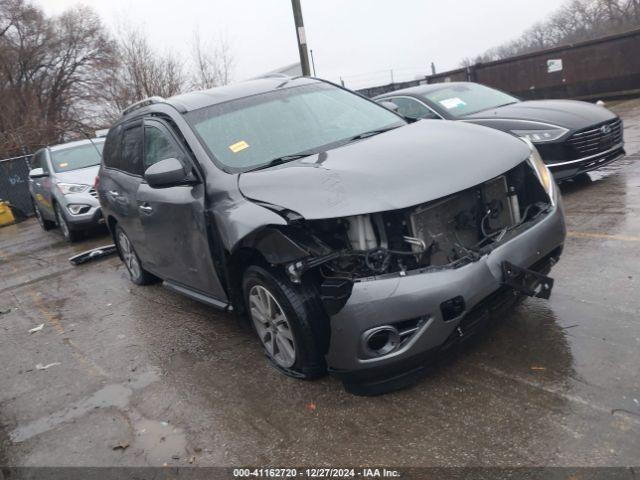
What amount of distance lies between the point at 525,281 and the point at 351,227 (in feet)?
3.23

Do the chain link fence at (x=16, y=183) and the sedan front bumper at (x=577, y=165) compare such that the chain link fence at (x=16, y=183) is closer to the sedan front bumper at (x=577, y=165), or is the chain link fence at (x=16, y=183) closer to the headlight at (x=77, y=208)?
the headlight at (x=77, y=208)

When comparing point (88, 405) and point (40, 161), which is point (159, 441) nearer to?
point (88, 405)

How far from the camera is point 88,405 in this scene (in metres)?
3.78

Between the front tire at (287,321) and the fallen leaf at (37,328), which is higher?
the front tire at (287,321)

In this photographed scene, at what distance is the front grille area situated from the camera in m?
6.43

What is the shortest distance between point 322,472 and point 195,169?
7.05 ft

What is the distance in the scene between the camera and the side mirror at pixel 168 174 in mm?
3725

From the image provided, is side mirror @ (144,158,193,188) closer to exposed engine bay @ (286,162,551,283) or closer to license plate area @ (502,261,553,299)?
exposed engine bay @ (286,162,551,283)

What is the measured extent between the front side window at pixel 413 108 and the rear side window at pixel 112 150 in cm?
383

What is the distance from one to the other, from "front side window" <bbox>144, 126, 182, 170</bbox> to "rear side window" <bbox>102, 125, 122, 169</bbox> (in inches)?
37.4

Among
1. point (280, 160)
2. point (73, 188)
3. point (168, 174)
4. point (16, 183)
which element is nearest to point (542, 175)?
point (280, 160)

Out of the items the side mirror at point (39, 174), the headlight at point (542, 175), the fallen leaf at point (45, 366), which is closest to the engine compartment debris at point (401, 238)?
the headlight at point (542, 175)

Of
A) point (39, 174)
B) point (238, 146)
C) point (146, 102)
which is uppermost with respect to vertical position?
point (146, 102)

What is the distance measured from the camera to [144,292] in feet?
20.0
